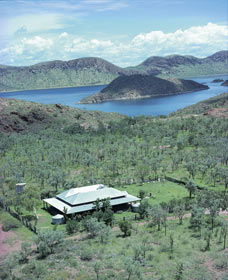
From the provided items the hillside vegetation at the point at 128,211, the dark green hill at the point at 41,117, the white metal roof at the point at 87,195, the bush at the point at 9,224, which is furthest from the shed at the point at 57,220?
the dark green hill at the point at 41,117

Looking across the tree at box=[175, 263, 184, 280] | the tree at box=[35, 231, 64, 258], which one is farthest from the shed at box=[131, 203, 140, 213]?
the tree at box=[175, 263, 184, 280]

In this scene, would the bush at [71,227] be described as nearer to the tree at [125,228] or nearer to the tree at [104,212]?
the tree at [104,212]

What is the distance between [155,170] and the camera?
74250 mm

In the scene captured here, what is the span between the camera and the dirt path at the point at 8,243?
4319 centimetres

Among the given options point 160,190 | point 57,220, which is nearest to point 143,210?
point 57,220

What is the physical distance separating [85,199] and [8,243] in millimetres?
14128

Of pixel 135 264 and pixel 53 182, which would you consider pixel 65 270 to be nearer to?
pixel 135 264

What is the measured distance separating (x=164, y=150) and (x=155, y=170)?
831 inches

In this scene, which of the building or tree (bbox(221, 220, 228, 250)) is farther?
the building

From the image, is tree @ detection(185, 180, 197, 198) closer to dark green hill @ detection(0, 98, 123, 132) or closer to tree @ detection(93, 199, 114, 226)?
tree @ detection(93, 199, 114, 226)

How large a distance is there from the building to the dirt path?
822 cm

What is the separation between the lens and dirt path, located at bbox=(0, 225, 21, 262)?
1700 inches

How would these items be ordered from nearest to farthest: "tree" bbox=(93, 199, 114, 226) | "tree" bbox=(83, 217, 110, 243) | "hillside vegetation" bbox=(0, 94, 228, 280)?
1. "hillside vegetation" bbox=(0, 94, 228, 280)
2. "tree" bbox=(83, 217, 110, 243)
3. "tree" bbox=(93, 199, 114, 226)

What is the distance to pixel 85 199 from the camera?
56.4 metres
